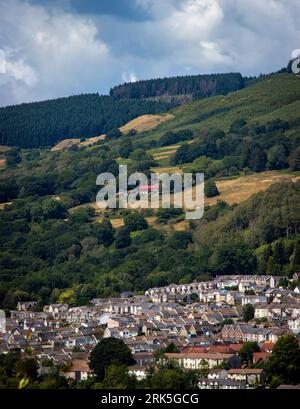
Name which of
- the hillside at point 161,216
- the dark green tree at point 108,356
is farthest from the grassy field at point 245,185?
the dark green tree at point 108,356

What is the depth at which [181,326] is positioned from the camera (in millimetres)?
67750

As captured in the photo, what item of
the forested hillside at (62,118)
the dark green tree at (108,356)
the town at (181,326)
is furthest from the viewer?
the forested hillside at (62,118)

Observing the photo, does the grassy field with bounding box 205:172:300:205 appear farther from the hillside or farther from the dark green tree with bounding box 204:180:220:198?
the dark green tree with bounding box 204:180:220:198

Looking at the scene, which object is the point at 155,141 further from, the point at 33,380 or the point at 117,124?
the point at 33,380

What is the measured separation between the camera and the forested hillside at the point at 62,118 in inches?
7229

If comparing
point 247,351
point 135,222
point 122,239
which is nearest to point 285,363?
point 247,351

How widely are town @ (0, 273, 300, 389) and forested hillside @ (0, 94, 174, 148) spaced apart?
338 feet

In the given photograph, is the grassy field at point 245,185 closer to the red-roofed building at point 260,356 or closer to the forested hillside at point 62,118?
the red-roofed building at point 260,356

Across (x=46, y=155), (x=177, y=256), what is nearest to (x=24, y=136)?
(x=46, y=155)

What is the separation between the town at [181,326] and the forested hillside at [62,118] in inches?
4053

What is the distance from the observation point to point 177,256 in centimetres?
8712

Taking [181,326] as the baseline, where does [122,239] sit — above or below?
above

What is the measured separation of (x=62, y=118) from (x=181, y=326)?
124779mm

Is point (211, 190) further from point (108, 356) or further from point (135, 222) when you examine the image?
point (108, 356)
